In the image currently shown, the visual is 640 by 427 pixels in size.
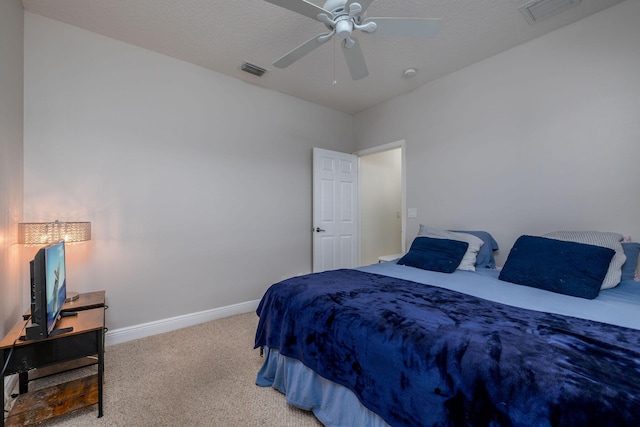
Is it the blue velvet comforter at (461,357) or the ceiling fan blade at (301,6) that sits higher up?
the ceiling fan blade at (301,6)

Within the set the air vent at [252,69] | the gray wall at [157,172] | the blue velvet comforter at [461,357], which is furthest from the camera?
the air vent at [252,69]

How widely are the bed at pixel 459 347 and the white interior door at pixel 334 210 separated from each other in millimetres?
1609

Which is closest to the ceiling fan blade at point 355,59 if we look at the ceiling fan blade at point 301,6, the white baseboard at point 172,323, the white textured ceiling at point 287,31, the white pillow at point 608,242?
the ceiling fan blade at point 301,6

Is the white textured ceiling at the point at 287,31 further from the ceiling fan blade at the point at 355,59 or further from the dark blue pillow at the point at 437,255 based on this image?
the dark blue pillow at the point at 437,255

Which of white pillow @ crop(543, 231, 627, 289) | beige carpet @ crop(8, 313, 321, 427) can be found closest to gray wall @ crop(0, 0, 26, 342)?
beige carpet @ crop(8, 313, 321, 427)

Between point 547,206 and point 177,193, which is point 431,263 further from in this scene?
point 177,193

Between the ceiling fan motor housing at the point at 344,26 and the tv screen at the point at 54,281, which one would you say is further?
the ceiling fan motor housing at the point at 344,26

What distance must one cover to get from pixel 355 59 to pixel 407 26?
0.40 metres

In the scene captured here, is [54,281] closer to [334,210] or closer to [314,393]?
[314,393]

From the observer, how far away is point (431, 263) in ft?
Answer: 7.72

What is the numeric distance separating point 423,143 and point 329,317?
2.61 metres

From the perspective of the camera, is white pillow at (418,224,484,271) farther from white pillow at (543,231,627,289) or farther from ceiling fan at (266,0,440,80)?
ceiling fan at (266,0,440,80)

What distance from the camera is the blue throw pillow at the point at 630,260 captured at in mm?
1851

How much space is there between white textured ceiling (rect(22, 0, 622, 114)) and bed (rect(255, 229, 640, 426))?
69.8 inches
